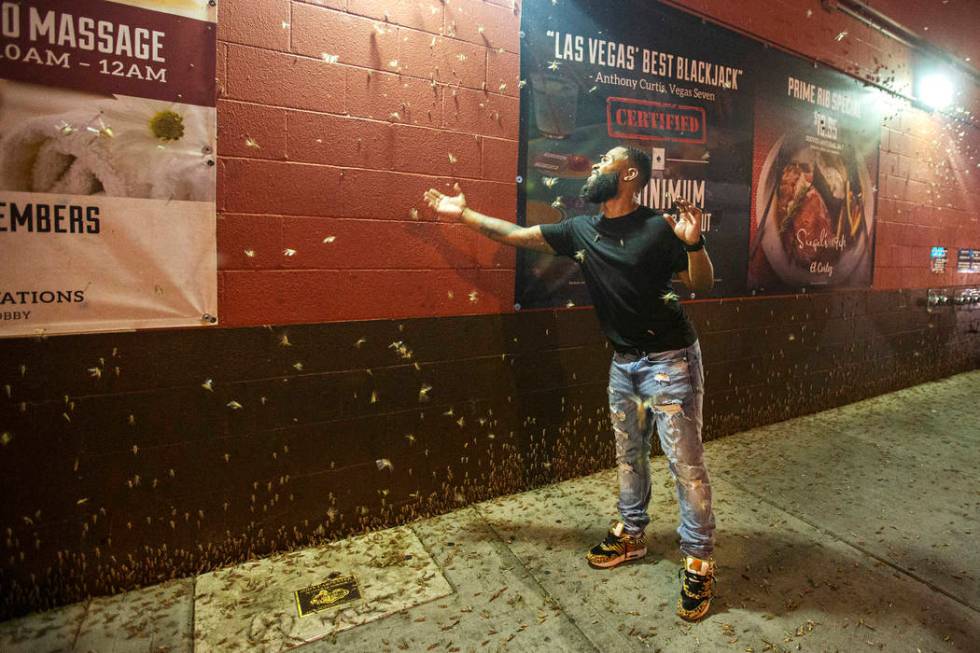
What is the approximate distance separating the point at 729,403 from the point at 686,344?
2611mm

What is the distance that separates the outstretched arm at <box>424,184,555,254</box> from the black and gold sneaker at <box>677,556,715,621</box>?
167cm

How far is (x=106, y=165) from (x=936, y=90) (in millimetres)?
8346

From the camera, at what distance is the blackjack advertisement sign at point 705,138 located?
144 inches

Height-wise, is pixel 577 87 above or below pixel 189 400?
above

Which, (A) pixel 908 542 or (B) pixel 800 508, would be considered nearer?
(A) pixel 908 542

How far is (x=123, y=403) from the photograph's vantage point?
2.60m

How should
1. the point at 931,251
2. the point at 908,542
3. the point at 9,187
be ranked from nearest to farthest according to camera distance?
the point at 9,187
the point at 908,542
the point at 931,251

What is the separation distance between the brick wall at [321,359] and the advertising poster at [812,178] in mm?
2287

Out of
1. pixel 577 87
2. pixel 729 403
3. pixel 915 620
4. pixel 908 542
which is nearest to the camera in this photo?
pixel 915 620

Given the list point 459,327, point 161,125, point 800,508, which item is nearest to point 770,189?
point 800,508

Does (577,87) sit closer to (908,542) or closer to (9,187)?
(9,187)

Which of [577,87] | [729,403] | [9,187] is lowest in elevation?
[729,403]

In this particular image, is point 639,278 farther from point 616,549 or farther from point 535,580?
point 535,580

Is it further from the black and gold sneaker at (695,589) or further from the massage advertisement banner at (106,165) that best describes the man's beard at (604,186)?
the massage advertisement banner at (106,165)
